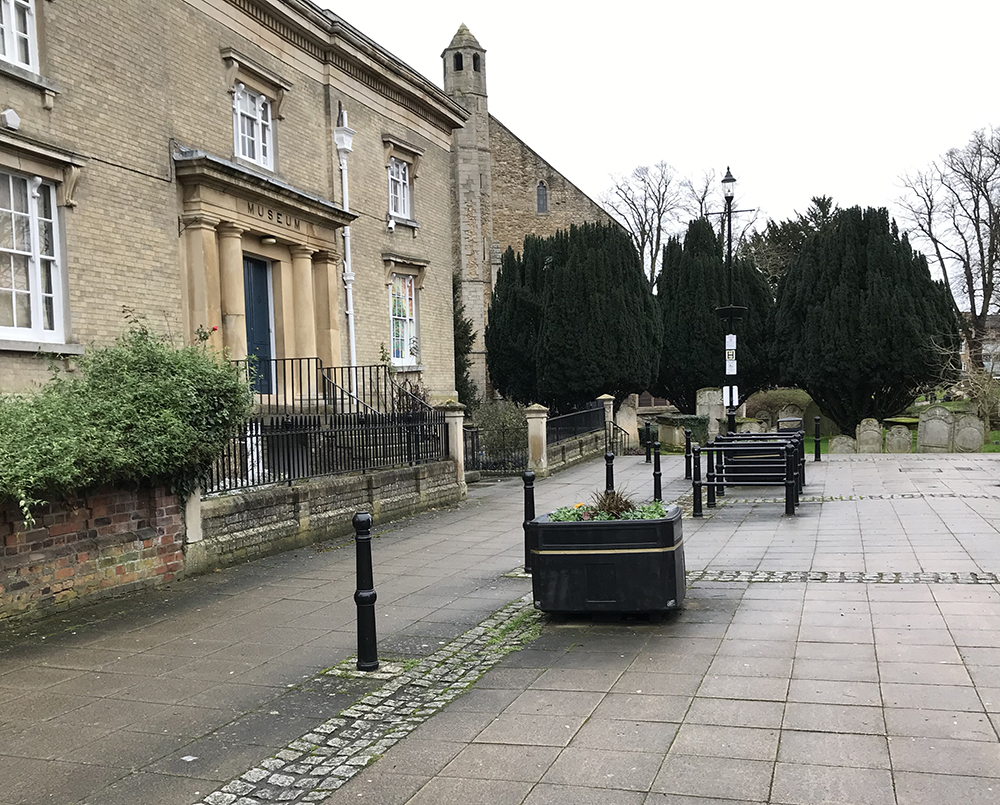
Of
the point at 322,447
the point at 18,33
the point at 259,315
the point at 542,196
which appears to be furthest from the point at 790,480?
the point at 542,196

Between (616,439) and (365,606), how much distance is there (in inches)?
860

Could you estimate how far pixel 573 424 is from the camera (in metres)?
23.8

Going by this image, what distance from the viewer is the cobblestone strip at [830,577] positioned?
320 inches

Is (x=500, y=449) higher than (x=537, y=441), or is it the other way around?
(x=537, y=441)

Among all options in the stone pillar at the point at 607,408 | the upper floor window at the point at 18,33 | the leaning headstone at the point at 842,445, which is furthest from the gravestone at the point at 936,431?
the upper floor window at the point at 18,33

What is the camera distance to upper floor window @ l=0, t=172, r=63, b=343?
1166 centimetres

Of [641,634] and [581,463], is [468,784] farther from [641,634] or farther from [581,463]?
[581,463]

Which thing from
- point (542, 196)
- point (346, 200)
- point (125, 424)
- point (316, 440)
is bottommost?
point (316, 440)

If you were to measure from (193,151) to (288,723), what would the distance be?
11494 millimetres

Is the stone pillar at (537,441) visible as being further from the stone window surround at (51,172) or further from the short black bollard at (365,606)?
the short black bollard at (365,606)

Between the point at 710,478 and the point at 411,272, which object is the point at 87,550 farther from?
the point at 411,272

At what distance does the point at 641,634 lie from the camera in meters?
6.62

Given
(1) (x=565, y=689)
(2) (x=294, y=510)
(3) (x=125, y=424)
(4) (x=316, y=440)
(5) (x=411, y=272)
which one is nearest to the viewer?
(1) (x=565, y=689)

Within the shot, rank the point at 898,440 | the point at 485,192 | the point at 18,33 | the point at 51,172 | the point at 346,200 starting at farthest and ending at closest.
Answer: the point at 485,192, the point at 898,440, the point at 346,200, the point at 51,172, the point at 18,33
